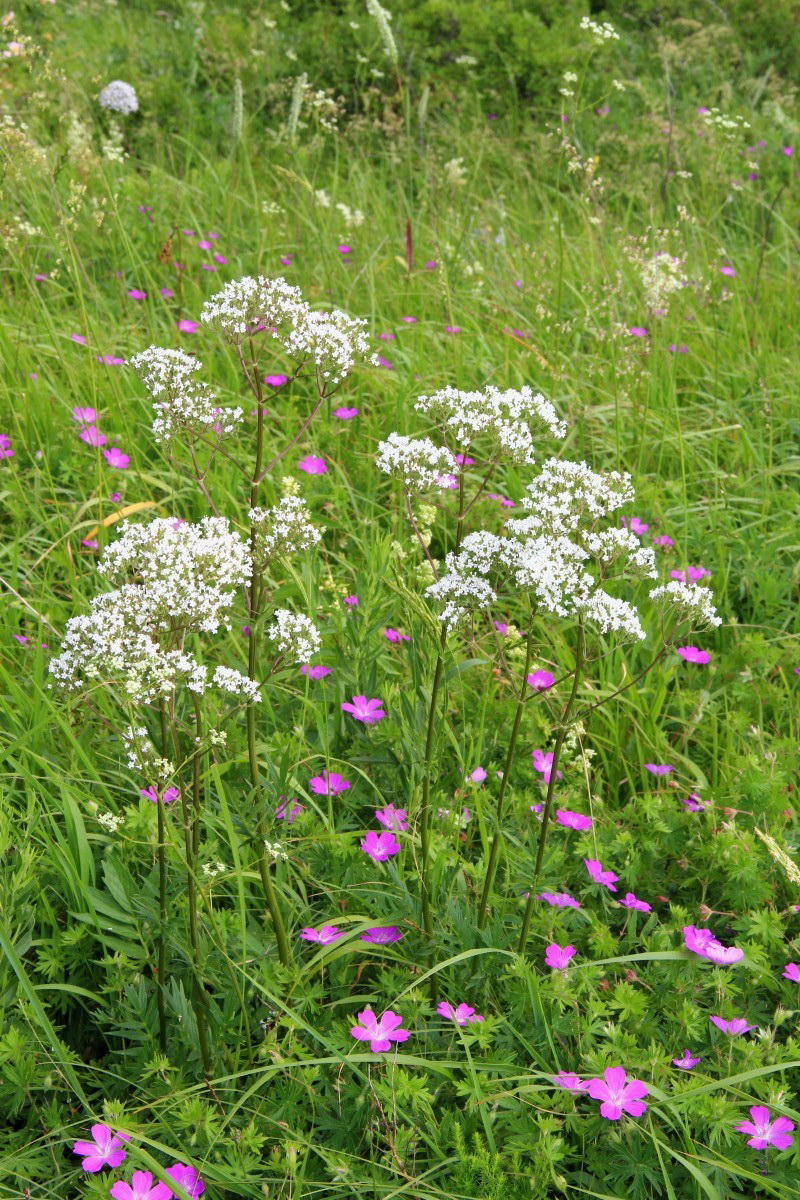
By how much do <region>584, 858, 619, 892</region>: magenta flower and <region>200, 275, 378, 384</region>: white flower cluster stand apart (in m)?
1.25

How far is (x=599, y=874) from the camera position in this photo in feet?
8.07

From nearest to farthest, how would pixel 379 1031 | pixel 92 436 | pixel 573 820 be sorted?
1. pixel 379 1031
2. pixel 573 820
3. pixel 92 436

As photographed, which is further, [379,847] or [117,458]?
[117,458]

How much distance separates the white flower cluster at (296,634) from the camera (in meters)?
1.87

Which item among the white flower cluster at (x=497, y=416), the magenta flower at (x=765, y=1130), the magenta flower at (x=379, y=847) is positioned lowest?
the magenta flower at (x=765, y=1130)

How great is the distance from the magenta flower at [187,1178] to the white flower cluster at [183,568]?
0.95 m

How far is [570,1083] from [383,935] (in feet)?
A: 1.56

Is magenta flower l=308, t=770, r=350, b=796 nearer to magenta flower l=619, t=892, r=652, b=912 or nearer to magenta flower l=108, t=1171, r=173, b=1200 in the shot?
magenta flower l=619, t=892, r=652, b=912

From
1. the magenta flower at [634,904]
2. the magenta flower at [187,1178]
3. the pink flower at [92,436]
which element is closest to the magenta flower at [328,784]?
the magenta flower at [634,904]

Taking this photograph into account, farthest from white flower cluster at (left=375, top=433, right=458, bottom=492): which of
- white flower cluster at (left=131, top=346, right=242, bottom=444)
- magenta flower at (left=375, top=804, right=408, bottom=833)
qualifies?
→ magenta flower at (left=375, top=804, right=408, bottom=833)

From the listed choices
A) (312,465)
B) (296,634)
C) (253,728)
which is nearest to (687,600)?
(296,634)

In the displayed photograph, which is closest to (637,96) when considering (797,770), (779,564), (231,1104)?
(779,564)

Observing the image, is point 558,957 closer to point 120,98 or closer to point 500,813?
point 500,813

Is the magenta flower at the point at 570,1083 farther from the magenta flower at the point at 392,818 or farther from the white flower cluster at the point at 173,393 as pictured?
the white flower cluster at the point at 173,393
